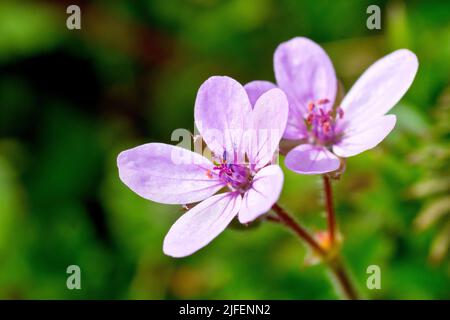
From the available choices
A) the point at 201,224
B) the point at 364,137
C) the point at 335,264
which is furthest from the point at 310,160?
the point at 335,264

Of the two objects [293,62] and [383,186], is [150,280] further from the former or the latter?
[293,62]

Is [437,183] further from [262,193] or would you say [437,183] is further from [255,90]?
[262,193]

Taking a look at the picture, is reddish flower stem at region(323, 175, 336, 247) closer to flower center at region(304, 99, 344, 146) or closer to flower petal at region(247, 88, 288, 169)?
flower center at region(304, 99, 344, 146)

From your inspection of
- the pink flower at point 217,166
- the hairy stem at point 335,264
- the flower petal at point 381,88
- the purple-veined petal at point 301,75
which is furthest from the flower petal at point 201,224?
the flower petal at point 381,88

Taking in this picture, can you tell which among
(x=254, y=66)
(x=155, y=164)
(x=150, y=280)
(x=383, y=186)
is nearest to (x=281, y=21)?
(x=254, y=66)

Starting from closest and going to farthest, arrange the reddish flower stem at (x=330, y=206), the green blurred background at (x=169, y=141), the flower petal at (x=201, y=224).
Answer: the flower petal at (x=201, y=224)
the reddish flower stem at (x=330, y=206)
the green blurred background at (x=169, y=141)

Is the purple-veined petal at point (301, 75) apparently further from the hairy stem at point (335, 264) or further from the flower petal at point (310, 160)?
the hairy stem at point (335, 264)

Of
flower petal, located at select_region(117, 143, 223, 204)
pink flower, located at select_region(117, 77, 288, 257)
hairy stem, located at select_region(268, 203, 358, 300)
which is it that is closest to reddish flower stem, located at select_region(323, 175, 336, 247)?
hairy stem, located at select_region(268, 203, 358, 300)
